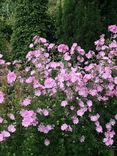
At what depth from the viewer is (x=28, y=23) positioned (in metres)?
8.49

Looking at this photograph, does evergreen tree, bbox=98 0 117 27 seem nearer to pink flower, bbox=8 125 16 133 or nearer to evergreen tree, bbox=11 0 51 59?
evergreen tree, bbox=11 0 51 59

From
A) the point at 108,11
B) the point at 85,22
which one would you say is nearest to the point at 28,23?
the point at 85,22

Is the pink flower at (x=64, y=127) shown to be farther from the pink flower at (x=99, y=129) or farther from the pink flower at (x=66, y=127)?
the pink flower at (x=99, y=129)

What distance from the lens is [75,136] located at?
4895 millimetres

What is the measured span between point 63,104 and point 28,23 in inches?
150

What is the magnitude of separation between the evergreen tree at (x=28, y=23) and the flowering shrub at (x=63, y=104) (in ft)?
9.74

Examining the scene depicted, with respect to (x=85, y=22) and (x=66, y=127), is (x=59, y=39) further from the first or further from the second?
(x=66, y=127)

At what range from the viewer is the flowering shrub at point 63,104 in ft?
16.1

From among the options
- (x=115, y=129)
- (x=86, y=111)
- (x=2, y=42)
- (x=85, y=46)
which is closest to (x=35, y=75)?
(x=86, y=111)

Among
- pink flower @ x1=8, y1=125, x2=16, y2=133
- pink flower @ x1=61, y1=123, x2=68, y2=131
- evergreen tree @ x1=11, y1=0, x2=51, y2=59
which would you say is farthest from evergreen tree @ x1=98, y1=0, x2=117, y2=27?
pink flower @ x1=8, y1=125, x2=16, y2=133

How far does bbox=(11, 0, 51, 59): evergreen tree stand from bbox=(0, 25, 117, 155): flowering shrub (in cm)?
297

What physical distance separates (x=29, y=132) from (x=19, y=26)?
387 cm

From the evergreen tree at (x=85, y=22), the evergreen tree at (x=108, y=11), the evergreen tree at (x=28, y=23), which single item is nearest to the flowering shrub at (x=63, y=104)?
the evergreen tree at (x=85, y=22)

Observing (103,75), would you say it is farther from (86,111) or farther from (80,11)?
(80,11)
